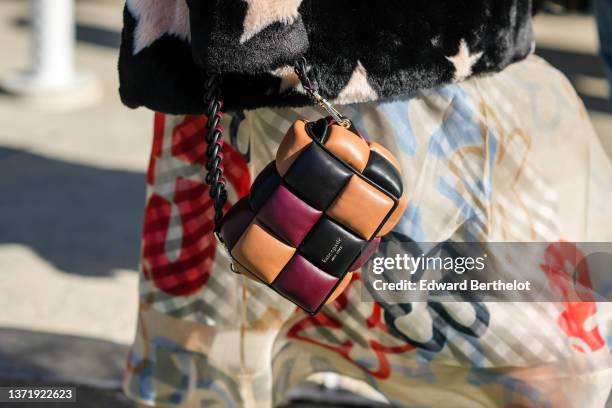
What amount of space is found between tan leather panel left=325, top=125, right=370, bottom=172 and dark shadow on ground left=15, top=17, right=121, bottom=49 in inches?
168

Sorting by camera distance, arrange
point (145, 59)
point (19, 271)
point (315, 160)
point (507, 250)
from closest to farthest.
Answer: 1. point (315, 160)
2. point (145, 59)
3. point (507, 250)
4. point (19, 271)

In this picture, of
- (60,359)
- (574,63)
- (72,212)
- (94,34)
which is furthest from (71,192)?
(574,63)

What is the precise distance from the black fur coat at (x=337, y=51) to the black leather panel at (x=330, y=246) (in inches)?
7.3

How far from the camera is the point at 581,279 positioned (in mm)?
1326

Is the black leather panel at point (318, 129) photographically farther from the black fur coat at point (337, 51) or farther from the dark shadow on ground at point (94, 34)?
the dark shadow on ground at point (94, 34)

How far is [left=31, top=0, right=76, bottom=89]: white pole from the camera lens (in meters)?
4.21

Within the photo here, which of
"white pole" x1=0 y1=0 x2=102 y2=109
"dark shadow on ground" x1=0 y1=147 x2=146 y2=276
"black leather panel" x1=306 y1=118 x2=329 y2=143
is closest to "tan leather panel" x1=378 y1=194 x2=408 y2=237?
"black leather panel" x1=306 y1=118 x2=329 y2=143

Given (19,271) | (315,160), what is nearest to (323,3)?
(315,160)

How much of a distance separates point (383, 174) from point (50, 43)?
3446 mm

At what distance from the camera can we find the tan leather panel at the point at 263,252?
111 cm

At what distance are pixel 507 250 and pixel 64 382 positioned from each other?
3.71ft

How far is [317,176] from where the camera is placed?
1.09 meters

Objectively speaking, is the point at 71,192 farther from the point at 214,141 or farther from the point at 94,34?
the point at 94,34

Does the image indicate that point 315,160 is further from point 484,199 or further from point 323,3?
point 484,199
